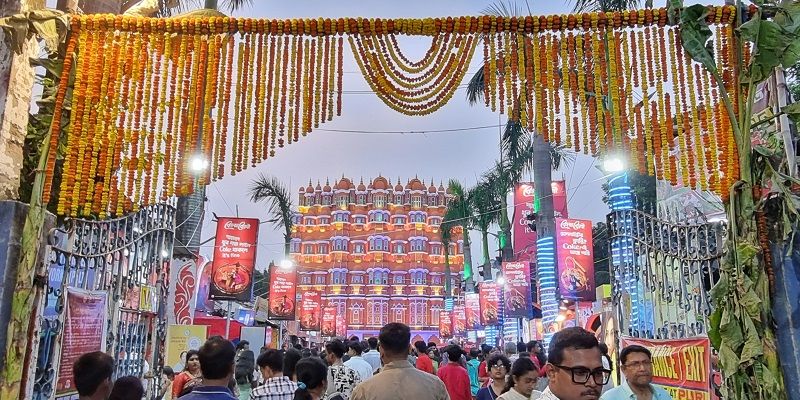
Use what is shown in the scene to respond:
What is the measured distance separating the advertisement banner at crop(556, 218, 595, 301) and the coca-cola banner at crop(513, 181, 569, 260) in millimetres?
7894

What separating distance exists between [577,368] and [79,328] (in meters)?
4.48

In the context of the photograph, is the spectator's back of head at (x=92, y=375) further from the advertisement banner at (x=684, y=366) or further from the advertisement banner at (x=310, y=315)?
the advertisement banner at (x=310, y=315)

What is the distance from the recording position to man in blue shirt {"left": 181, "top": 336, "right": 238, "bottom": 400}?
9.91 feet

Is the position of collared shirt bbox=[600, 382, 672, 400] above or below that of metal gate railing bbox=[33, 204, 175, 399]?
below

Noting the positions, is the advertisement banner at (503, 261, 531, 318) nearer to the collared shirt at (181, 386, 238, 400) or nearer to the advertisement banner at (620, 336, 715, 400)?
the advertisement banner at (620, 336, 715, 400)

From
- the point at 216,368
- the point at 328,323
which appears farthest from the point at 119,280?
the point at 328,323

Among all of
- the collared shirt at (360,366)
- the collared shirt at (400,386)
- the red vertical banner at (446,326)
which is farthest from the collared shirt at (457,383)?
the red vertical banner at (446,326)

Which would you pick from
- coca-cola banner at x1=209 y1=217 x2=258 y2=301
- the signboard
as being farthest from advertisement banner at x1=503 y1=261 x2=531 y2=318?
the signboard

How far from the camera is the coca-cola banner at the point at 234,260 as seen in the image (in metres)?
12.8

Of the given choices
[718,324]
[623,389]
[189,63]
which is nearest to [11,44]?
[189,63]

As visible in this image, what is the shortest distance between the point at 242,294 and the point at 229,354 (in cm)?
1003

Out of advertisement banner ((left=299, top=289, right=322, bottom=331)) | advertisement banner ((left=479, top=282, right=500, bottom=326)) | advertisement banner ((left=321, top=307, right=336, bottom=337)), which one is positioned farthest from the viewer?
advertisement banner ((left=321, top=307, right=336, bottom=337))

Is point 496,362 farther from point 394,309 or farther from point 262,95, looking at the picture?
point 394,309

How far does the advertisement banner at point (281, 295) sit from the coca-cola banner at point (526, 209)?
845 centimetres
